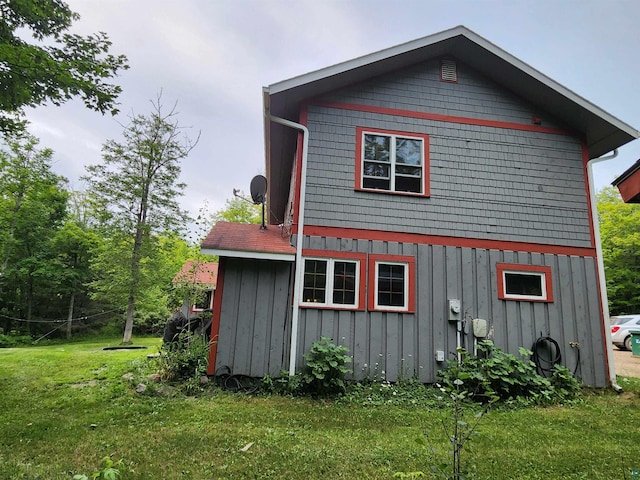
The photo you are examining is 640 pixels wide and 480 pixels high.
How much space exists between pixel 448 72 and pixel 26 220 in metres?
21.0

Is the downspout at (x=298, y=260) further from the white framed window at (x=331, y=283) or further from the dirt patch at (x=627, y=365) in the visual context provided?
the dirt patch at (x=627, y=365)

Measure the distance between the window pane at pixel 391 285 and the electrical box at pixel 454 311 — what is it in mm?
874

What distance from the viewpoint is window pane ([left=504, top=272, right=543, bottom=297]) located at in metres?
6.65

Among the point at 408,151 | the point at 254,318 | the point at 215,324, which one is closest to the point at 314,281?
the point at 254,318

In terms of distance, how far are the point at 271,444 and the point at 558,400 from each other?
4.94 metres

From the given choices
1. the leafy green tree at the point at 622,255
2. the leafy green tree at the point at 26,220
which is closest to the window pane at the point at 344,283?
the leafy green tree at the point at 26,220

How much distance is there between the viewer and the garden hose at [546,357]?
631cm

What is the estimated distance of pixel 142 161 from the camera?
16000mm

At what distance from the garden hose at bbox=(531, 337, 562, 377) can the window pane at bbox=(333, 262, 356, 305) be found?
11.5 feet

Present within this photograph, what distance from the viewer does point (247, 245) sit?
6012mm

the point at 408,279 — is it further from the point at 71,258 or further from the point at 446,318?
the point at 71,258

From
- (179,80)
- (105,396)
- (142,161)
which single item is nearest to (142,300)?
(142,161)

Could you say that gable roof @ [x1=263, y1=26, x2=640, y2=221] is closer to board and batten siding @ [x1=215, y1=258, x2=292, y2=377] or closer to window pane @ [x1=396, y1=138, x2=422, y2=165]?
window pane @ [x1=396, y1=138, x2=422, y2=165]

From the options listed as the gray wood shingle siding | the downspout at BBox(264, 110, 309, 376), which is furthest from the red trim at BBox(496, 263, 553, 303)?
the downspout at BBox(264, 110, 309, 376)
